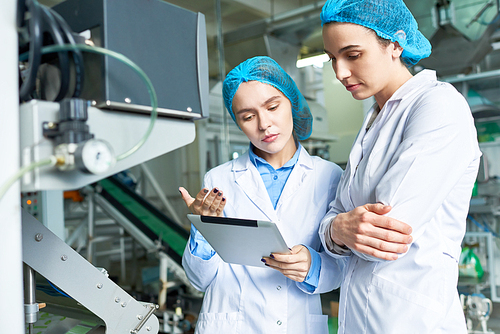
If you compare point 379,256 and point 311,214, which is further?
point 311,214

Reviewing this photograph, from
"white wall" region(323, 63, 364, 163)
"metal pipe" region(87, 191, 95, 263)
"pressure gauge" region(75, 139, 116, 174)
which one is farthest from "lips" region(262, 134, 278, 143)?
"metal pipe" region(87, 191, 95, 263)

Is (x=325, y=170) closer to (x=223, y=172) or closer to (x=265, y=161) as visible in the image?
(x=265, y=161)

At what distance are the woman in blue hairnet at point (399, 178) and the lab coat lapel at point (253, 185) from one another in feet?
0.78

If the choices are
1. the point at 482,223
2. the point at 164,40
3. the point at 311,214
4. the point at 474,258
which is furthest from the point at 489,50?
the point at 164,40

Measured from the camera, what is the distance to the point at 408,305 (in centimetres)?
84

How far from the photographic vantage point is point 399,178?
792 millimetres

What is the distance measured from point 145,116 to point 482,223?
300 cm

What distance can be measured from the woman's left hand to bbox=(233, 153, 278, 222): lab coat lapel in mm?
179

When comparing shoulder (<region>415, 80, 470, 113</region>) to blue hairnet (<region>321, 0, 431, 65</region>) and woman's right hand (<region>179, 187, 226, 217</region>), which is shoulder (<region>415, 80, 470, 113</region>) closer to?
blue hairnet (<region>321, 0, 431, 65</region>)

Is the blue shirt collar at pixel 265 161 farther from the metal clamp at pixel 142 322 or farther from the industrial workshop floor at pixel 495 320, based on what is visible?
the industrial workshop floor at pixel 495 320

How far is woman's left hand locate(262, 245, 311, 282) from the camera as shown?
0.99 meters

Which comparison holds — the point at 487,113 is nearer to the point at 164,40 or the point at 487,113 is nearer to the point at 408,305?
the point at 408,305

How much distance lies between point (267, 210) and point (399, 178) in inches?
19.4

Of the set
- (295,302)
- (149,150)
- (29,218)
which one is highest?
(149,150)
